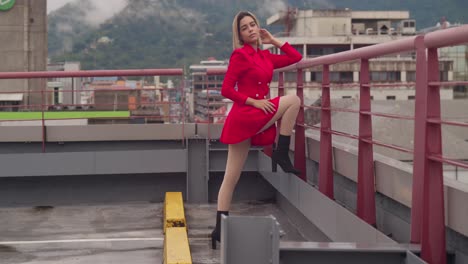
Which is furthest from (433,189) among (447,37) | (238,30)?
(238,30)

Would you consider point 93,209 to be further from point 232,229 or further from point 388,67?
point 388,67

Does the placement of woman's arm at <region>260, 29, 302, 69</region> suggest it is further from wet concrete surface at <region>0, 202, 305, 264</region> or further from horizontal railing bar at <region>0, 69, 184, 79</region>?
horizontal railing bar at <region>0, 69, 184, 79</region>

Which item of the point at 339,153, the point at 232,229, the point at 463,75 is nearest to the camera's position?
the point at 232,229

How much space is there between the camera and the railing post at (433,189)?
360 centimetres

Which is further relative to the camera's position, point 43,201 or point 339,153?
point 43,201

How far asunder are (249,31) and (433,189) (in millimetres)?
2123

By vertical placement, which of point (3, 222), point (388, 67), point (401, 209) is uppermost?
point (388, 67)

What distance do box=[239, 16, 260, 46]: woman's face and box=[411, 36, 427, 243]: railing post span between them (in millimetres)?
1702

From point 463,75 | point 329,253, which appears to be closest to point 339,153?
point 329,253

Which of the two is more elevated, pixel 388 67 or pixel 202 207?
pixel 388 67

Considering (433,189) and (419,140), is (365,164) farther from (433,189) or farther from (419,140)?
→ (433,189)

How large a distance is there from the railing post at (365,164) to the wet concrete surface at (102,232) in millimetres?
1396

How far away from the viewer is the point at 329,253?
3670 mm

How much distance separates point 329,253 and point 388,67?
307 feet
